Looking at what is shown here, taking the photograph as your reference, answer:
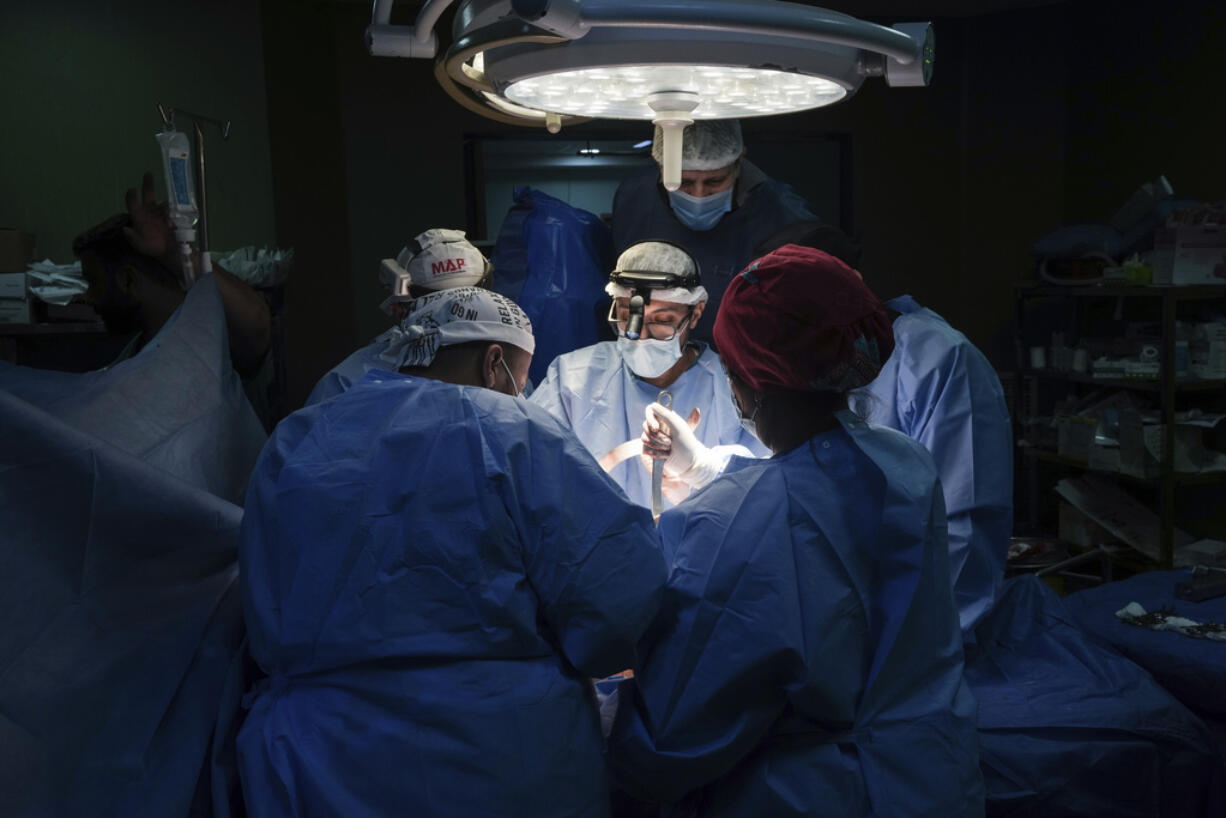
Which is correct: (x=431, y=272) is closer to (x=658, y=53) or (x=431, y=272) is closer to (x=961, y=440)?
(x=961, y=440)

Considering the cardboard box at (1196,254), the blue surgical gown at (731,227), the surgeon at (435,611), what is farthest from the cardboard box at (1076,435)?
the surgeon at (435,611)

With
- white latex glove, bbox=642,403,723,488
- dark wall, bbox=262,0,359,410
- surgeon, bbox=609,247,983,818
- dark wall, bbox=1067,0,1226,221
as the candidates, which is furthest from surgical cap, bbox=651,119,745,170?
dark wall, bbox=1067,0,1226,221

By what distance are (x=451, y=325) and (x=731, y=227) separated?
173 centimetres

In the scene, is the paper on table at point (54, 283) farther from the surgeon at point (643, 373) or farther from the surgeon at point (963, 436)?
the surgeon at point (963, 436)

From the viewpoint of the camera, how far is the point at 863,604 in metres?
1.37

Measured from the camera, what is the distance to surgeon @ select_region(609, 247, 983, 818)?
4.35ft

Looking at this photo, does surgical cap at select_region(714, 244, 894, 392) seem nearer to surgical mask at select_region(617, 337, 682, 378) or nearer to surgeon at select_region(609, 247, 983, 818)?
surgeon at select_region(609, 247, 983, 818)

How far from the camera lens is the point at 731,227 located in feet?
10.3

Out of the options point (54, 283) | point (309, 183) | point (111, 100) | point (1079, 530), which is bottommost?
point (1079, 530)

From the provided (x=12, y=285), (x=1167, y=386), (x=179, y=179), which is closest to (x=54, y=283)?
(x=12, y=285)

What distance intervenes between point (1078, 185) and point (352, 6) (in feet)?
13.5

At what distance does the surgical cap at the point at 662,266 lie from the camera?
2.65 m

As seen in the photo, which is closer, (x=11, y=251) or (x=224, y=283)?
(x=224, y=283)

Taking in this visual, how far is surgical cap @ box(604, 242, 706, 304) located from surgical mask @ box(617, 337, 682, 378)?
0.14 metres
